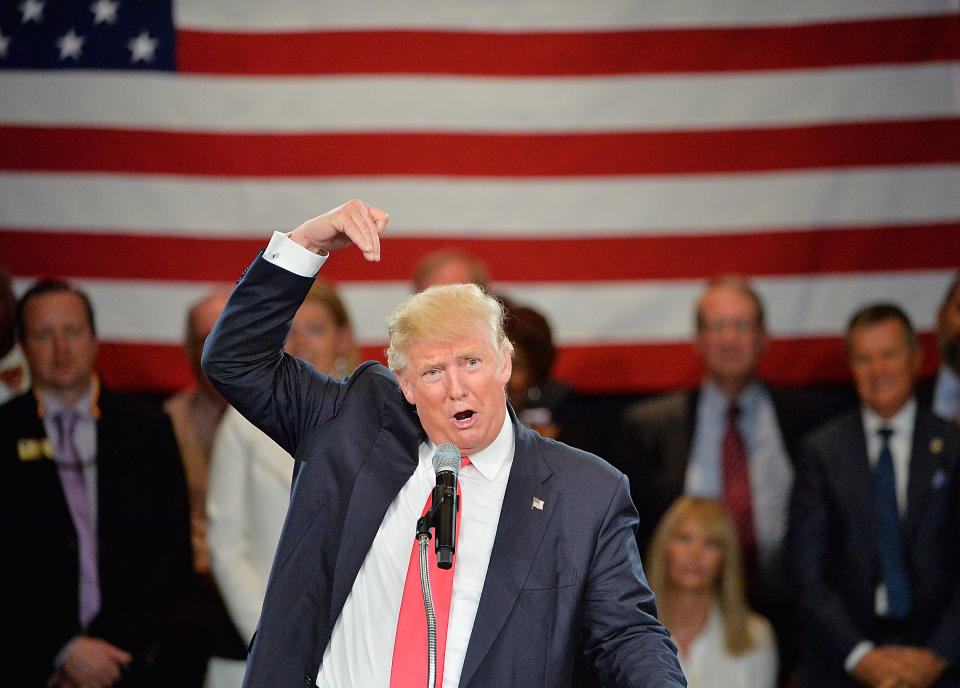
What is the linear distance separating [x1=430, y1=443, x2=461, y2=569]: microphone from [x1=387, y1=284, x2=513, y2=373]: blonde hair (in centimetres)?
28

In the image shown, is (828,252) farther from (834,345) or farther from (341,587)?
(341,587)

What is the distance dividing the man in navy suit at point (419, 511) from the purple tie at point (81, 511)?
1.58 meters

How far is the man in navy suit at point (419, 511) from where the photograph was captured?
2.00 meters

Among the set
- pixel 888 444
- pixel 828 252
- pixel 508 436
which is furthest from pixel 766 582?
pixel 508 436

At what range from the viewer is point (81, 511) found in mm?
3514

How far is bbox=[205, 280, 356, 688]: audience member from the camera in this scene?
133 inches

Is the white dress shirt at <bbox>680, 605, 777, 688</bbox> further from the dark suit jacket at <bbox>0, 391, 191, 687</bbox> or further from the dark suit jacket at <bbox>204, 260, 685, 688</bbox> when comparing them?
the dark suit jacket at <bbox>204, 260, 685, 688</bbox>

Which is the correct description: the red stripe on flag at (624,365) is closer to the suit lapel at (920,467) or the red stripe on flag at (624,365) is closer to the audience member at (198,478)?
the audience member at (198,478)

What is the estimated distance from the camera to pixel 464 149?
4.57m

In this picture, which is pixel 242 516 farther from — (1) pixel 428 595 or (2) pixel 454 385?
(1) pixel 428 595

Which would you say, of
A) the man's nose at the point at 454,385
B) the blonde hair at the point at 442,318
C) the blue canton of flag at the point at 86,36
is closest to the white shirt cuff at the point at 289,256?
the blonde hair at the point at 442,318

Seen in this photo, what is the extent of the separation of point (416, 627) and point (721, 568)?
1983mm

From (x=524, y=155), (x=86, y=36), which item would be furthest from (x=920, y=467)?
(x=86, y=36)

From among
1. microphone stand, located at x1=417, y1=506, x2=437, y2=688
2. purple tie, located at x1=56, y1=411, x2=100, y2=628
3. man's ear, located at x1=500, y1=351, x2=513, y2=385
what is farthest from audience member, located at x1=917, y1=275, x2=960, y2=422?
purple tie, located at x1=56, y1=411, x2=100, y2=628
